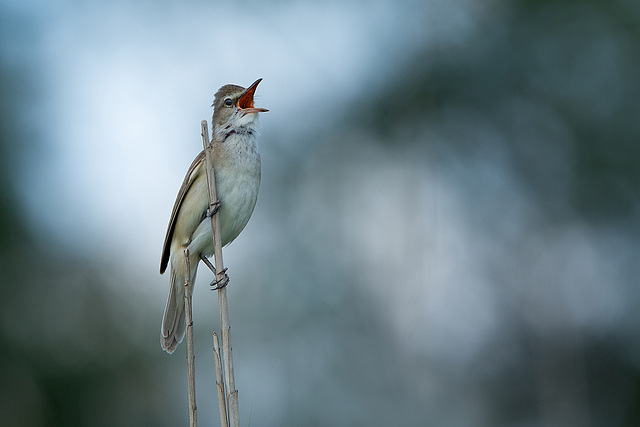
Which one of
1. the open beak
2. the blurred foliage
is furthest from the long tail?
the blurred foliage

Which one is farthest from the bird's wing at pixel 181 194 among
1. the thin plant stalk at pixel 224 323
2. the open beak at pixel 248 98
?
the thin plant stalk at pixel 224 323

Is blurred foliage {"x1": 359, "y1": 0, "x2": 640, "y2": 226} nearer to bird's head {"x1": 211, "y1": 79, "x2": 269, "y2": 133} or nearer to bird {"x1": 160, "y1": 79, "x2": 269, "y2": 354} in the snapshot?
bird's head {"x1": 211, "y1": 79, "x2": 269, "y2": 133}

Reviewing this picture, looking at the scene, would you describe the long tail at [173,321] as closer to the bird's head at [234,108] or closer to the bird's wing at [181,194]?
the bird's wing at [181,194]

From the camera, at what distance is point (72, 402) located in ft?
31.1

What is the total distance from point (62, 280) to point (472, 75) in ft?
27.9

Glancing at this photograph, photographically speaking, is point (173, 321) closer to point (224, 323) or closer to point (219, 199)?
point (219, 199)

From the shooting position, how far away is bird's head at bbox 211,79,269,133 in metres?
4.23

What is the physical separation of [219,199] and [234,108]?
2.68 feet

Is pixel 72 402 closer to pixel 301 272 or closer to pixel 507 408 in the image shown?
pixel 301 272

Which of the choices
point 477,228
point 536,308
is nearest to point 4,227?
point 477,228

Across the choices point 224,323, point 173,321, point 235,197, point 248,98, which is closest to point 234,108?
point 248,98

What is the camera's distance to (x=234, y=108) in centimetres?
441

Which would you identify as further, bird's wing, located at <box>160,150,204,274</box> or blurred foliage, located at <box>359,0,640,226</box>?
blurred foliage, located at <box>359,0,640,226</box>

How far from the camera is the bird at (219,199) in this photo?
3.95 m
